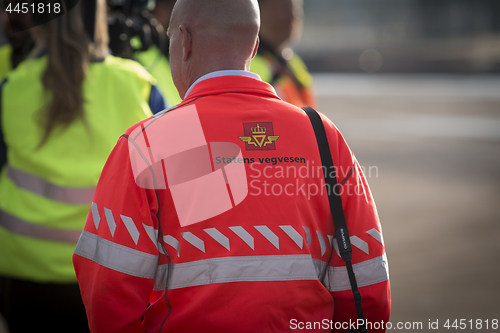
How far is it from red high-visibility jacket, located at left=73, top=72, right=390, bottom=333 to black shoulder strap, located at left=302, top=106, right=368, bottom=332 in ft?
0.09

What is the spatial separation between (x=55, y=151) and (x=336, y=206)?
123cm

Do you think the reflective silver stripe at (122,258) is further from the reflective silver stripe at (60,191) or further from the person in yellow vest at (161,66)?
the person in yellow vest at (161,66)

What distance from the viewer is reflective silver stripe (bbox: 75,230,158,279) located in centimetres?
154

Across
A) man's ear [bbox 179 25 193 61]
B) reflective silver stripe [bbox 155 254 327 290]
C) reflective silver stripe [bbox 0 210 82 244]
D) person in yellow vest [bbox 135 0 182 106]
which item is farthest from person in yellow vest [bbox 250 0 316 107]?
reflective silver stripe [bbox 155 254 327 290]

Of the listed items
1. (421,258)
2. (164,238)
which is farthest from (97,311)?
(421,258)

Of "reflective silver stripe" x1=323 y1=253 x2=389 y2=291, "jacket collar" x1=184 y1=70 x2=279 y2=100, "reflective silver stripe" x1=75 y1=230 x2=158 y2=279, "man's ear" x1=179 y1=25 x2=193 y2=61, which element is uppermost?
"man's ear" x1=179 y1=25 x2=193 y2=61

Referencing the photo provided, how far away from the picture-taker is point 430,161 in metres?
9.17

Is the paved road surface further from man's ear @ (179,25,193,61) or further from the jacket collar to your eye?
man's ear @ (179,25,193,61)

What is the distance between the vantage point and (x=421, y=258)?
5.14 meters

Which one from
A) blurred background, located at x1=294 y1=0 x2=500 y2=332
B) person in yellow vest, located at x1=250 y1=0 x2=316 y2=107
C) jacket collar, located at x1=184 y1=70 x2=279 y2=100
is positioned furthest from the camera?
blurred background, located at x1=294 y1=0 x2=500 y2=332

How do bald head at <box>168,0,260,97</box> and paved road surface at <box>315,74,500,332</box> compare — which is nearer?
bald head at <box>168,0,260,97</box>

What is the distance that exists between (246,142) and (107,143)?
2.87 feet

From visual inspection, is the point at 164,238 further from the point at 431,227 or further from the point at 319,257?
the point at 431,227

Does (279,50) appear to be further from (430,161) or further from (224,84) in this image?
(430,161)
